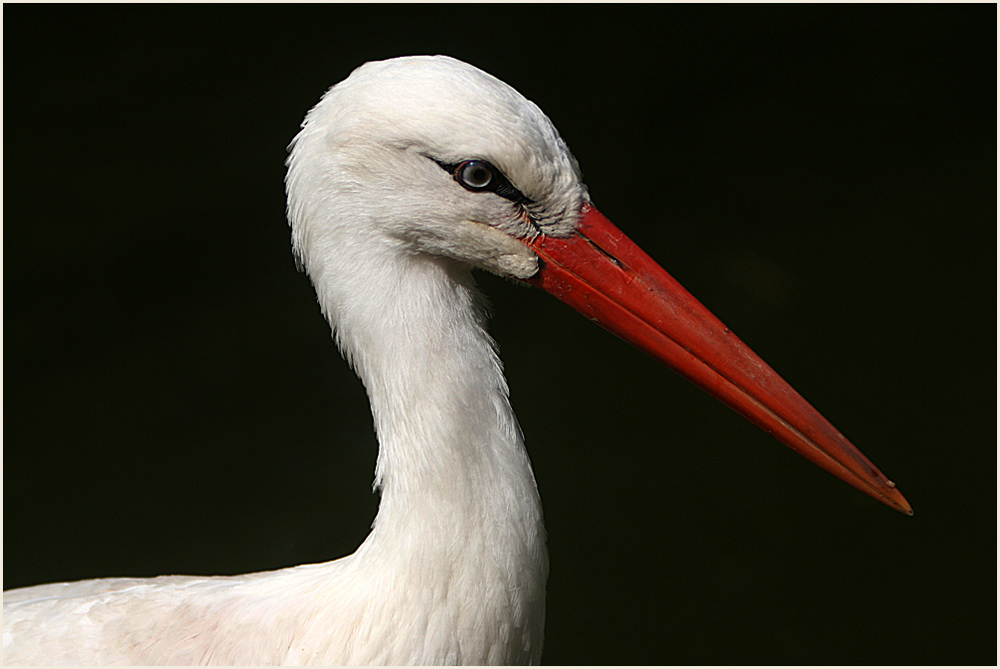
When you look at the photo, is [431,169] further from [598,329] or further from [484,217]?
[598,329]

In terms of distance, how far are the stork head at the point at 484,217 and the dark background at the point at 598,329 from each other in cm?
175

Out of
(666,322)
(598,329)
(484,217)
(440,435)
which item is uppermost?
(484,217)

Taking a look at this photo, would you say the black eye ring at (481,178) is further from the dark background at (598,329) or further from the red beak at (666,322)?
the dark background at (598,329)

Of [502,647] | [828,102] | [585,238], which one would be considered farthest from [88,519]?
[828,102]

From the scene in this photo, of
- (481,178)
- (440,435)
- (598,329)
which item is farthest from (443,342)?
(598,329)

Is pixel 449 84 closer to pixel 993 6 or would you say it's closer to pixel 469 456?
pixel 469 456

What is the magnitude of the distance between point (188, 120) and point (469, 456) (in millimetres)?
3683

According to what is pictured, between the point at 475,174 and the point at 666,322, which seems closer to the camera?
the point at 475,174

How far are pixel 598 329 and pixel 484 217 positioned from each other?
2575 mm

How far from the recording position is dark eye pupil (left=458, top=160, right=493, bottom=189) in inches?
59.3

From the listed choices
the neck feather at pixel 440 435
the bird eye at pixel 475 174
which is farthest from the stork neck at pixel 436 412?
the bird eye at pixel 475 174

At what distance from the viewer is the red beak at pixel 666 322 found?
64.8 inches

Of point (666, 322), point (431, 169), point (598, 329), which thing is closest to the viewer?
point (431, 169)

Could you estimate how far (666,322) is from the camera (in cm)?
166
